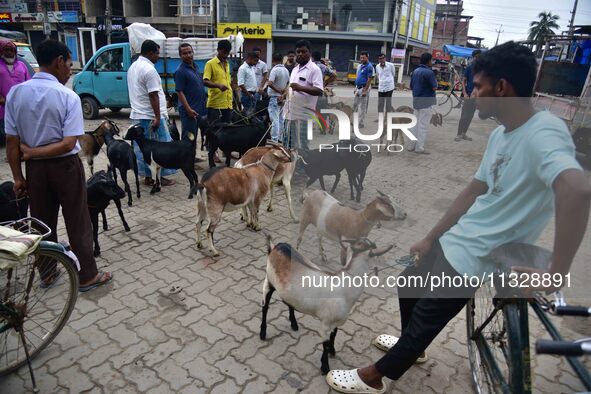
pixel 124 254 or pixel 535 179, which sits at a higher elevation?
pixel 535 179

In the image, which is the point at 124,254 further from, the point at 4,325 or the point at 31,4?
the point at 31,4

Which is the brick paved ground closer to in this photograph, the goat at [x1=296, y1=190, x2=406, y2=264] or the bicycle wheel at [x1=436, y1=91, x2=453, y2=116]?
the goat at [x1=296, y1=190, x2=406, y2=264]

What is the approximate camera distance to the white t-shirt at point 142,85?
508cm

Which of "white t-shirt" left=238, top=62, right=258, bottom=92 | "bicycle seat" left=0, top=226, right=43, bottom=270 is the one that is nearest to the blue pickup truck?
"white t-shirt" left=238, top=62, right=258, bottom=92

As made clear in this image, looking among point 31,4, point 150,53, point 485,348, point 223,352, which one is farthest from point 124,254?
point 31,4

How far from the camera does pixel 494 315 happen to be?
2115 mm

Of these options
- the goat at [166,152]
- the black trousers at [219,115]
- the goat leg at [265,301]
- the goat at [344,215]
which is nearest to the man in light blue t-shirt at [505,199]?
the goat leg at [265,301]

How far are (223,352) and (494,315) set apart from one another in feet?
5.84

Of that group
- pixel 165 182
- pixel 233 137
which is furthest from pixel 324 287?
pixel 165 182

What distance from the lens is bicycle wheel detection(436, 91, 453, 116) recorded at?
13.0m

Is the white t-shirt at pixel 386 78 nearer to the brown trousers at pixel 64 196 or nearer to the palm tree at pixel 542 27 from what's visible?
the palm tree at pixel 542 27

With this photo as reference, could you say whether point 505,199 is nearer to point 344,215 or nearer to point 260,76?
point 344,215

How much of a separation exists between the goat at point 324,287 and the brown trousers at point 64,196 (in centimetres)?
176

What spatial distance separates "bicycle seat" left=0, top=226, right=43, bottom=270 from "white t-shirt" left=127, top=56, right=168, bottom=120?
3.47 m
